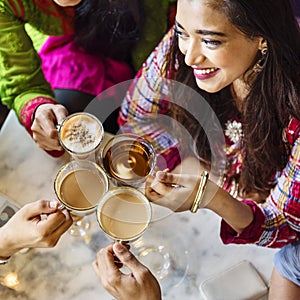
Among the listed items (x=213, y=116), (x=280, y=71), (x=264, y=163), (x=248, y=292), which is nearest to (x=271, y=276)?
(x=248, y=292)

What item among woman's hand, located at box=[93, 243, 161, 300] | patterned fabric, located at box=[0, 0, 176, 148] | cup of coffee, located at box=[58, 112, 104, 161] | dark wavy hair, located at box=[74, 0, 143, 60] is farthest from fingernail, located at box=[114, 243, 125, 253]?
dark wavy hair, located at box=[74, 0, 143, 60]

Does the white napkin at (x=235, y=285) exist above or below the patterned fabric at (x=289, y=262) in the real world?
below

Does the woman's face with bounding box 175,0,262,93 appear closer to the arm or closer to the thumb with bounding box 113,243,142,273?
the arm

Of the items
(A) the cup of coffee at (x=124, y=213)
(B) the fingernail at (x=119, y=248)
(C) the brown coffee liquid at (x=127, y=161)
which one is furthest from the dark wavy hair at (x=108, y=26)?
(B) the fingernail at (x=119, y=248)

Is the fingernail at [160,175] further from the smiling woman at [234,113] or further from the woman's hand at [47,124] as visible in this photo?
the woman's hand at [47,124]

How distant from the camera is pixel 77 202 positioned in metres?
1.08

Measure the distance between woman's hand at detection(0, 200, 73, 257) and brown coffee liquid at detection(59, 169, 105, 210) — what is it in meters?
0.03

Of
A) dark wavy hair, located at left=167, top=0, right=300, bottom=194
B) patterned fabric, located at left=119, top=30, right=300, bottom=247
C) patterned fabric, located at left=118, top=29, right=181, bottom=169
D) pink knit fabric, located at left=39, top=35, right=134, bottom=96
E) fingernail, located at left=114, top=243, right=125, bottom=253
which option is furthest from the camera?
pink knit fabric, located at left=39, top=35, right=134, bottom=96

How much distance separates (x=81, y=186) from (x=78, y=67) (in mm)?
473

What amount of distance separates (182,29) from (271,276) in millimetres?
564

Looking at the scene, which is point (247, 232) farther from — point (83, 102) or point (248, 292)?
point (83, 102)

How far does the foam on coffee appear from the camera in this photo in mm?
1142

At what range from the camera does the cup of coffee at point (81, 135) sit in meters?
1.13

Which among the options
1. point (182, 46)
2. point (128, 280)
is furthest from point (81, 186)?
point (182, 46)
